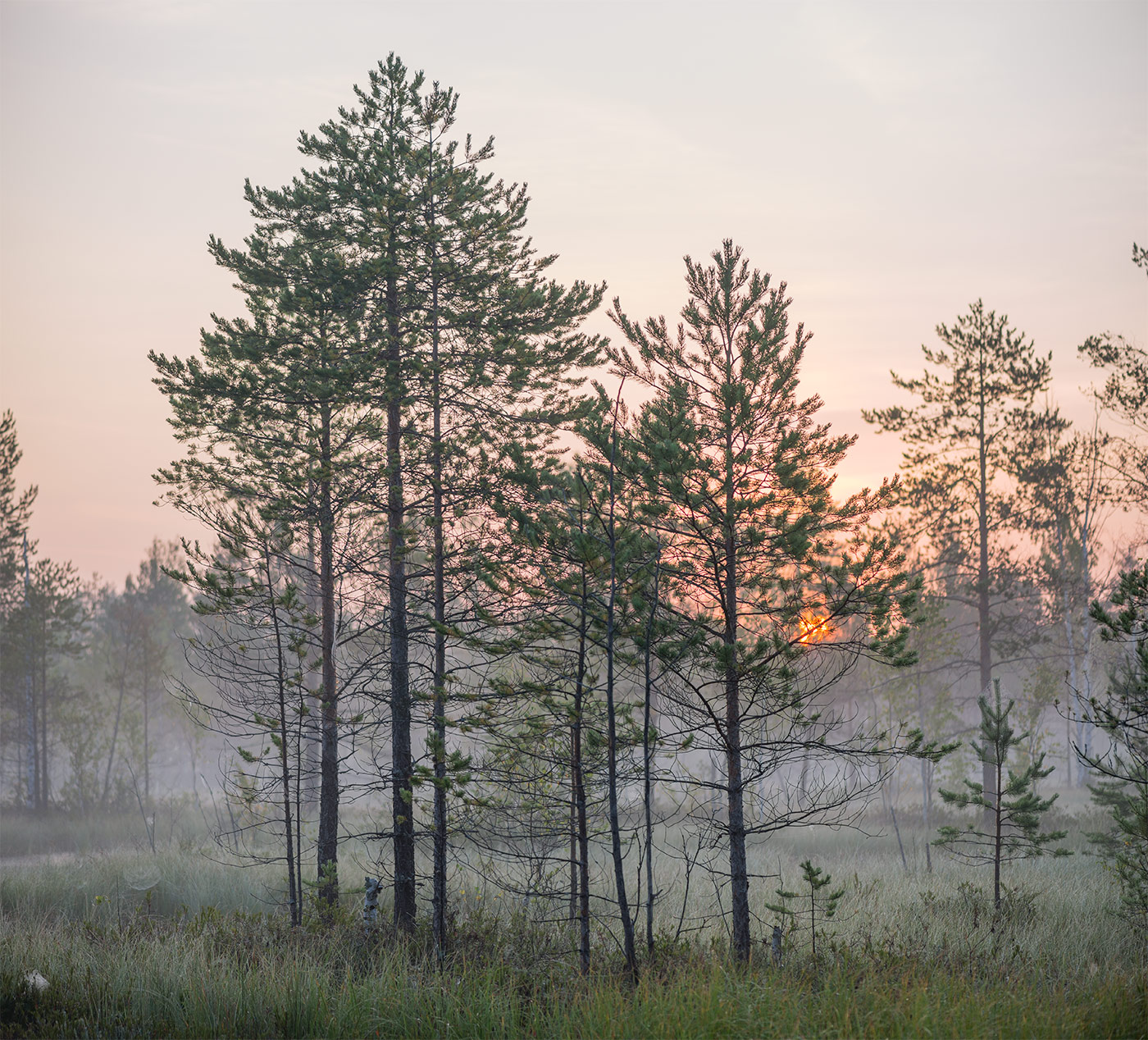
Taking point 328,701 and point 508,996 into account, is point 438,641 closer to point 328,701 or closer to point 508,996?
point 328,701

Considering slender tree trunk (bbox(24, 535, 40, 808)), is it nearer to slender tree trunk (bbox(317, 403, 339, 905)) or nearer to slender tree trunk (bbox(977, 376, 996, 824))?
slender tree trunk (bbox(317, 403, 339, 905))

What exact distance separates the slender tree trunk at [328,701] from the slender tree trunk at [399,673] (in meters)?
1.08

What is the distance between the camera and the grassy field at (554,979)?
6816 millimetres

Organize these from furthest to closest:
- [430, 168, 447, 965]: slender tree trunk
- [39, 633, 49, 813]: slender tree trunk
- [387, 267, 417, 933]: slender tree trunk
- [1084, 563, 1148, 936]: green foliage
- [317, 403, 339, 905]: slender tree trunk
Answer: [39, 633, 49, 813]: slender tree trunk → [317, 403, 339, 905]: slender tree trunk → [387, 267, 417, 933]: slender tree trunk → [430, 168, 447, 965]: slender tree trunk → [1084, 563, 1148, 936]: green foliage

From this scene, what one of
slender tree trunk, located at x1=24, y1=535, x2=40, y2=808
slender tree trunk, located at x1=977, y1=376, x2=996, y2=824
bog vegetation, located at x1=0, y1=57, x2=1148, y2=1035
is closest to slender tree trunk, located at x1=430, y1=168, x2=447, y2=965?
bog vegetation, located at x1=0, y1=57, x2=1148, y2=1035

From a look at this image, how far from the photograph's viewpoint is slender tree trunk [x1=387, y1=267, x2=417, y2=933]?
11.8 metres

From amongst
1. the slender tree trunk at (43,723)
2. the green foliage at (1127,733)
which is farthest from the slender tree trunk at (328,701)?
the slender tree trunk at (43,723)

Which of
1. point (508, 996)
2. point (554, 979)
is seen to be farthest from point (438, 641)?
point (508, 996)

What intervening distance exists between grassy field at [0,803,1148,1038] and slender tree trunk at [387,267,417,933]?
36.0 inches

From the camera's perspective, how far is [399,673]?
39.6 ft

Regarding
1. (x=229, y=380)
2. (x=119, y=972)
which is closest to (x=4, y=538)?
(x=229, y=380)

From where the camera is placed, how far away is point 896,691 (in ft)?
103

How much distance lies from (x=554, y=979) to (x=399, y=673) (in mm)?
4833

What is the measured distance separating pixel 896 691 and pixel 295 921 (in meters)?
25.2
